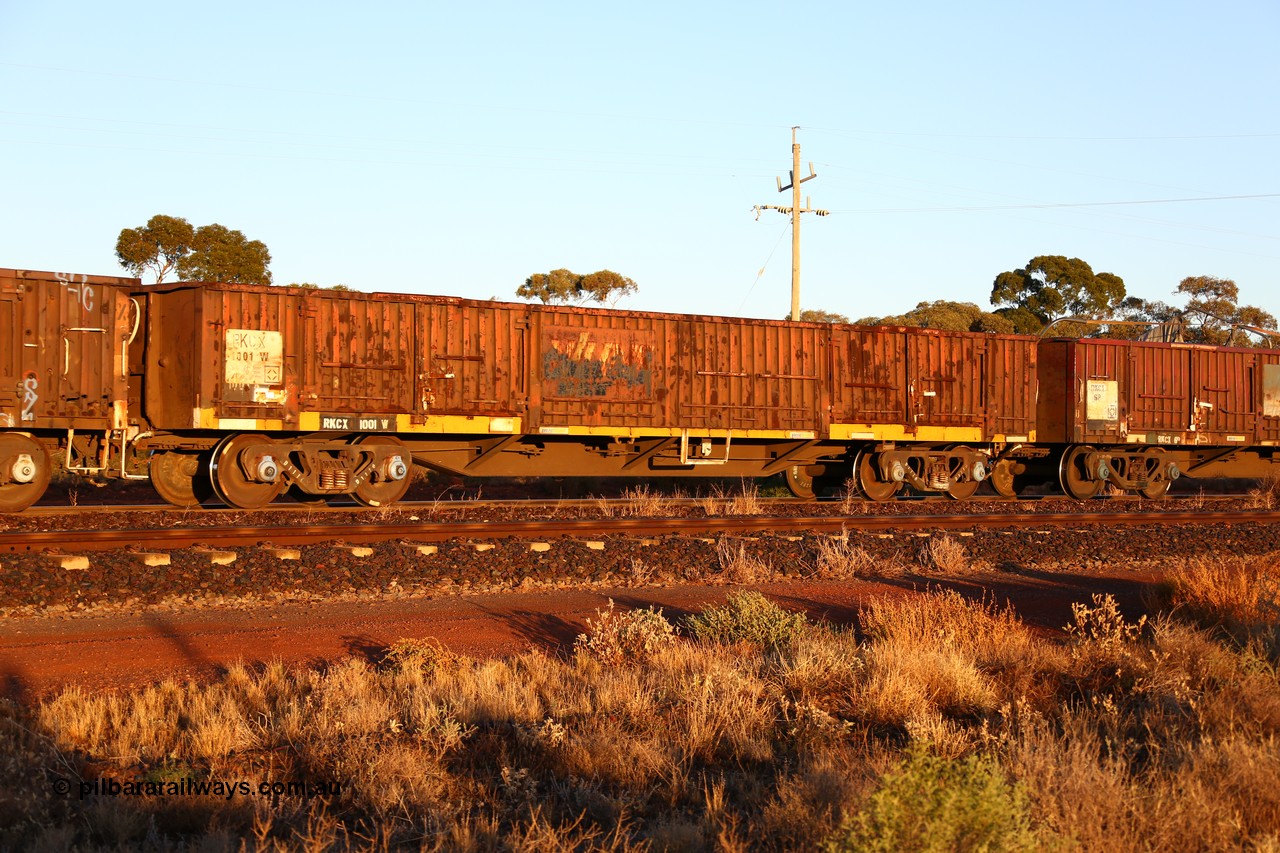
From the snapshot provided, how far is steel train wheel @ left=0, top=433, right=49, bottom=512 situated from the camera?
14.1 meters

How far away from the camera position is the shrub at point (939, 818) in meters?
3.92

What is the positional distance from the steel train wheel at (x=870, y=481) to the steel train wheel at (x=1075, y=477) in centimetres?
373

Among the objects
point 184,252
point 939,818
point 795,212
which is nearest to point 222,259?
point 184,252

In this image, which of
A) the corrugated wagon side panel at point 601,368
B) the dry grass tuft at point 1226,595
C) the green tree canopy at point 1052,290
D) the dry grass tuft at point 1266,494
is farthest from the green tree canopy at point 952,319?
the dry grass tuft at point 1226,595

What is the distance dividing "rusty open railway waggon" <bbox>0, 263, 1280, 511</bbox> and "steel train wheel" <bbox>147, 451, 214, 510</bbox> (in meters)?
0.03

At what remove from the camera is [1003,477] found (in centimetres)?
2198

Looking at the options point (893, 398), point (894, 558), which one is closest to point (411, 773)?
point (894, 558)

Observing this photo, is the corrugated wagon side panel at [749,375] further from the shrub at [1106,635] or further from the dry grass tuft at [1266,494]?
the shrub at [1106,635]

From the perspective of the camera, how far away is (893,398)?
19969 mm

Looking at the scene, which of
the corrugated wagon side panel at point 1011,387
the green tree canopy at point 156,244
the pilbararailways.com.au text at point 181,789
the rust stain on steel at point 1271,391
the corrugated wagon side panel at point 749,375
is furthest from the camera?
the green tree canopy at point 156,244

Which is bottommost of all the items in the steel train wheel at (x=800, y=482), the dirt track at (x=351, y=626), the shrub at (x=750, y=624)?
the dirt track at (x=351, y=626)

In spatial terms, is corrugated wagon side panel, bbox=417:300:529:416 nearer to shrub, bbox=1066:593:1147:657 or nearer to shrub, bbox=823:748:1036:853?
shrub, bbox=1066:593:1147:657

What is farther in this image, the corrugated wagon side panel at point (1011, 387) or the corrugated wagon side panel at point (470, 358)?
the corrugated wagon side panel at point (1011, 387)

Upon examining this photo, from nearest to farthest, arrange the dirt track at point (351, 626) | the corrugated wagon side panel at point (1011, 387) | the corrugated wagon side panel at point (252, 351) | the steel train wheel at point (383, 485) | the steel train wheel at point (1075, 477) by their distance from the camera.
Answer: the dirt track at point (351, 626), the corrugated wagon side panel at point (252, 351), the steel train wheel at point (383, 485), the corrugated wagon side panel at point (1011, 387), the steel train wheel at point (1075, 477)
